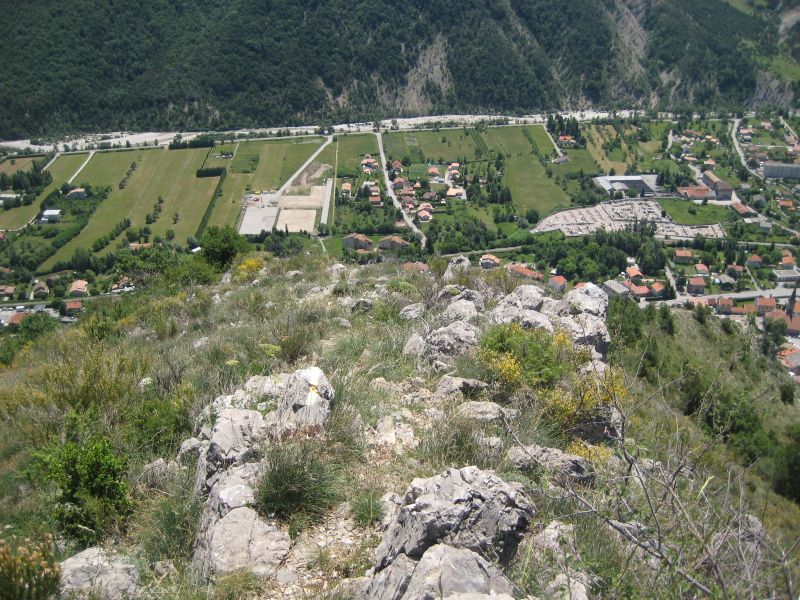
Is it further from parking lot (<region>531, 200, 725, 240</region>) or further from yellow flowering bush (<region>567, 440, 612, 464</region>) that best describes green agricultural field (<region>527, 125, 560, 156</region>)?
yellow flowering bush (<region>567, 440, 612, 464</region>)

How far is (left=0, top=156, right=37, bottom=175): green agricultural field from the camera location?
74500mm

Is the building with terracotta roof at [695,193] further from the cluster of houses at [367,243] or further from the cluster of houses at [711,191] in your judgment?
the cluster of houses at [367,243]

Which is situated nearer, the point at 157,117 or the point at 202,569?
the point at 202,569

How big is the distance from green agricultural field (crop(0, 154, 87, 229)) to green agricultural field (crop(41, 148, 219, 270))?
73.9 inches

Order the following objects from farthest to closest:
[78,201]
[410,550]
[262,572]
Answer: [78,201], [262,572], [410,550]

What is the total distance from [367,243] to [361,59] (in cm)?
6018

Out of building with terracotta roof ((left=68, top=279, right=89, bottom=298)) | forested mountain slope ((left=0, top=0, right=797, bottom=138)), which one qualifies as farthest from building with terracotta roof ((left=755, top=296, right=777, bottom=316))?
forested mountain slope ((left=0, top=0, right=797, bottom=138))

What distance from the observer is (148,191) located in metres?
70.6

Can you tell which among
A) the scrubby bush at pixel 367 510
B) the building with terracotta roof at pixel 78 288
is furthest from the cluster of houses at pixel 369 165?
the scrubby bush at pixel 367 510

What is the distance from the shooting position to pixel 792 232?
63094mm

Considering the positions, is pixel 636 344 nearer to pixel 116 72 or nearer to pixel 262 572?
pixel 262 572

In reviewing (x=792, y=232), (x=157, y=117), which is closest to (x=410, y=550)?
(x=792, y=232)

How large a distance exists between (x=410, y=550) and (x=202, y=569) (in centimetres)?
182

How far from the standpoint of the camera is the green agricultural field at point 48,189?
64.5 meters
